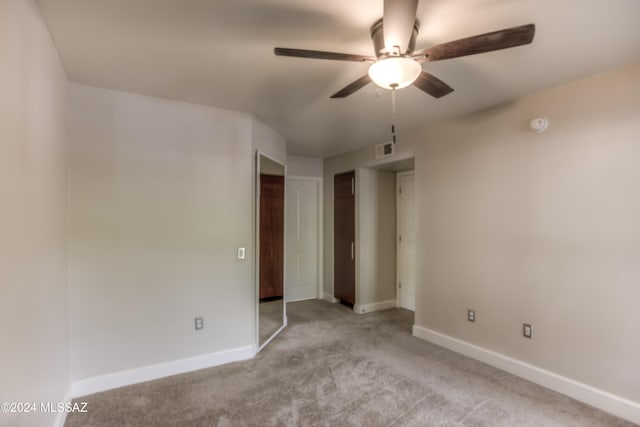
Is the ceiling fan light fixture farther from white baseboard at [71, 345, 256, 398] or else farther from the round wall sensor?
white baseboard at [71, 345, 256, 398]

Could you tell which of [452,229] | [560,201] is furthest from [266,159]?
[560,201]

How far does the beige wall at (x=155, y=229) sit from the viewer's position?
7.98ft

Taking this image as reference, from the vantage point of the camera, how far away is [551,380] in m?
2.48

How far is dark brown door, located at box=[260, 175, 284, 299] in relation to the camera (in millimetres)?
4361

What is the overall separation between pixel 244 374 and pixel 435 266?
7.26 ft

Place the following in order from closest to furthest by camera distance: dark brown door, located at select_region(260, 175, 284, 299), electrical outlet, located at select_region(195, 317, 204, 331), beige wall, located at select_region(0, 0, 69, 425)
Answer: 1. beige wall, located at select_region(0, 0, 69, 425)
2. electrical outlet, located at select_region(195, 317, 204, 331)
3. dark brown door, located at select_region(260, 175, 284, 299)

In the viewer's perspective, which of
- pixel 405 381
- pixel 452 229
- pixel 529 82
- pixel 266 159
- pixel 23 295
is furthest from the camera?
pixel 266 159

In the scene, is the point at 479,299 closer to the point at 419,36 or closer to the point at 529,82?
the point at 529,82

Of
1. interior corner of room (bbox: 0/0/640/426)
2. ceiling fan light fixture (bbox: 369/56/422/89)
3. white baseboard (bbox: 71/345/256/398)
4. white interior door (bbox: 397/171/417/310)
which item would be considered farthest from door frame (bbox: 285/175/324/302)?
ceiling fan light fixture (bbox: 369/56/422/89)

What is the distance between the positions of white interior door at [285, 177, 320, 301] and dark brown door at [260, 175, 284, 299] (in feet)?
1.66

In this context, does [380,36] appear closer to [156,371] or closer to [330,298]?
[156,371]

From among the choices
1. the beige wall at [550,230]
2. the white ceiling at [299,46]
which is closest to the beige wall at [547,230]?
the beige wall at [550,230]

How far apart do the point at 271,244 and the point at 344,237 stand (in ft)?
3.72

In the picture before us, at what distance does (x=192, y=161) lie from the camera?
285 cm
